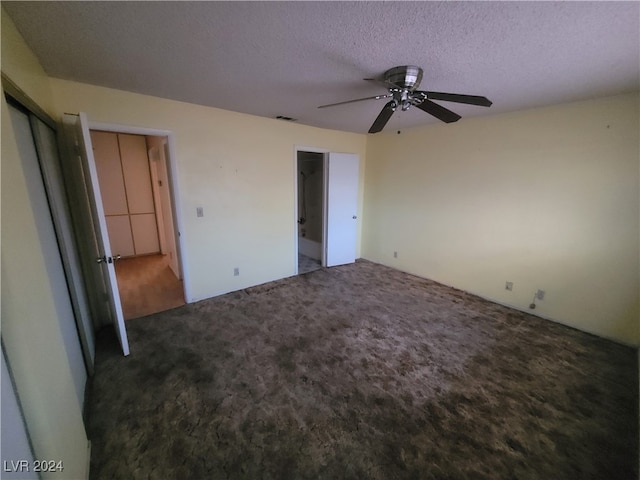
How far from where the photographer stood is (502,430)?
65.2 inches

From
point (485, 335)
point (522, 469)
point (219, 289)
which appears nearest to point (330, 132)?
point (219, 289)

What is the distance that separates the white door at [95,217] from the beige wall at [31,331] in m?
0.65

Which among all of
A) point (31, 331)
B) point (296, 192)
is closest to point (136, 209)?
point (296, 192)

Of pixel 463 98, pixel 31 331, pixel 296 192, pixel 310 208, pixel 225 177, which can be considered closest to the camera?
pixel 31 331

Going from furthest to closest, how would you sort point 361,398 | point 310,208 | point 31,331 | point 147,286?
point 310,208 → point 147,286 → point 361,398 → point 31,331

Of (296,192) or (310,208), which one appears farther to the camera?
(310,208)

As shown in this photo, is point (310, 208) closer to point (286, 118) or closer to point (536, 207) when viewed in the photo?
point (286, 118)

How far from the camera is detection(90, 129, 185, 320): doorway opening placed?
407 centimetres

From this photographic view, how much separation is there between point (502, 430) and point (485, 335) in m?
1.16

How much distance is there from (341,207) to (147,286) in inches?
128

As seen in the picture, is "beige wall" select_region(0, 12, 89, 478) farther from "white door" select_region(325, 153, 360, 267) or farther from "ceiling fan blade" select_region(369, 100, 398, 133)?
"white door" select_region(325, 153, 360, 267)

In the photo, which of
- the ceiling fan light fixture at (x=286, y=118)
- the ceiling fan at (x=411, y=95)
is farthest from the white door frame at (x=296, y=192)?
the ceiling fan at (x=411, y=95)

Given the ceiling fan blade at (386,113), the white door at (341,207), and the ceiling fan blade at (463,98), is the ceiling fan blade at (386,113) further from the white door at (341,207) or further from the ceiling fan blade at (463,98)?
the white door at (341,207)

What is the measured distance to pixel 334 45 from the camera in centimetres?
158
